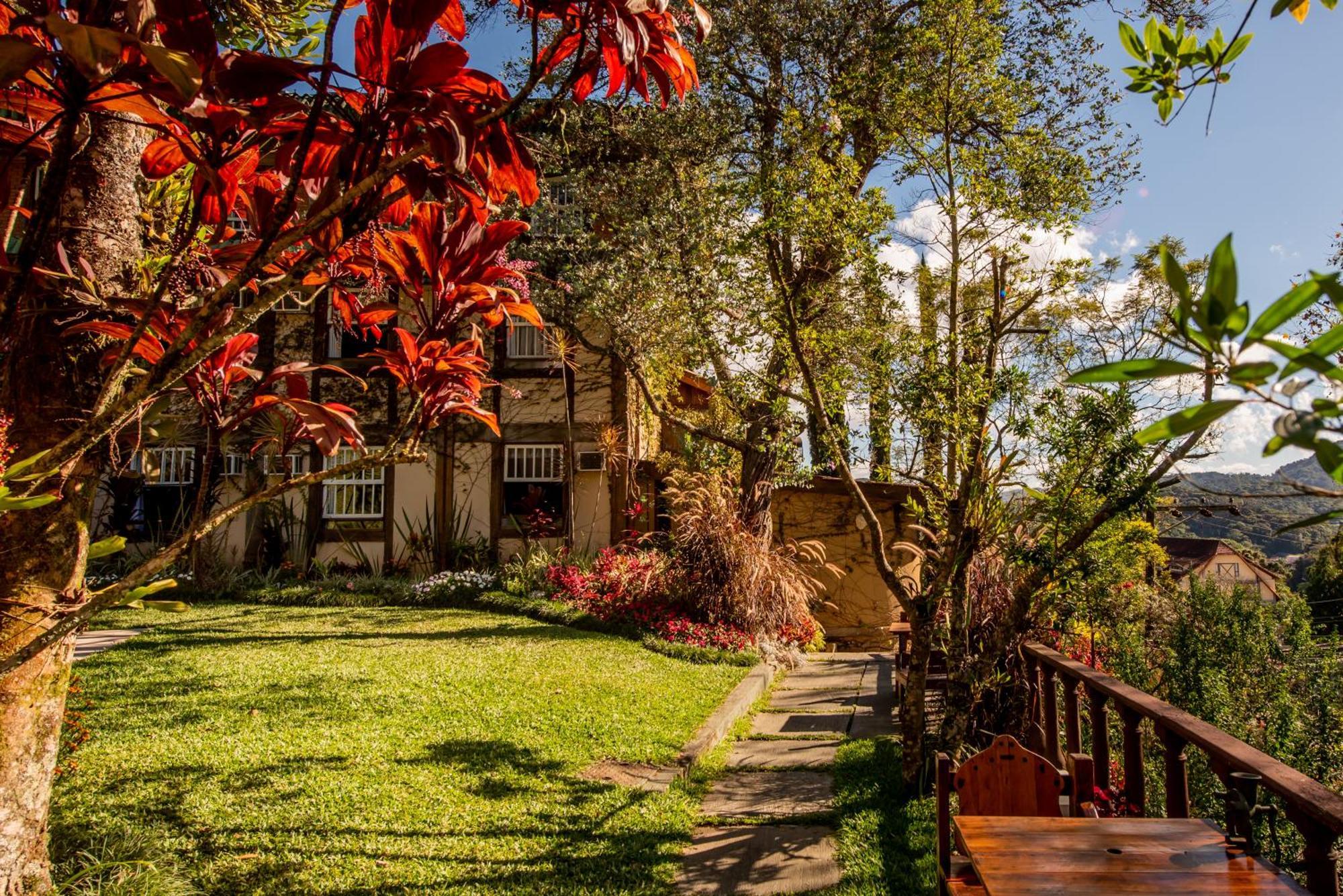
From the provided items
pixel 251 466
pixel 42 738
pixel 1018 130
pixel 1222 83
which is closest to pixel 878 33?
pixel 1018 130

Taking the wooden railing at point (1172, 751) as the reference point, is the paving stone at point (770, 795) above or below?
below

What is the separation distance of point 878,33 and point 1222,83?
779 centimetres

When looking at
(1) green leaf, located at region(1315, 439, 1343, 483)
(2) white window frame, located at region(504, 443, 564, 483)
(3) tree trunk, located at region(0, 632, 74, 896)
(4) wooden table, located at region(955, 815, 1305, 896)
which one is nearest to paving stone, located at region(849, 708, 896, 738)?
(4) wooden table, located at region(955, 815, 1305, 896)

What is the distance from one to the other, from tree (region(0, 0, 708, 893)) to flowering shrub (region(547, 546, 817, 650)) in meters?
6.48

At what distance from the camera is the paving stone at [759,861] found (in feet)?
10.9

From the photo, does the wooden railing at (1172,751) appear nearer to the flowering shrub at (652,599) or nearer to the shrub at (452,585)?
the flowering shrub at (652,599)

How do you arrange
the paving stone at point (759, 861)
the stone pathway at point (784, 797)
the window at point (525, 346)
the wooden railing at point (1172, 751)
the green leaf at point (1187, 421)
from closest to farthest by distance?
the green leaf at point (1187, 421) < the wooden railing at point (1172, 751) < the paving stone at point (759, 861) < the stone pathway at point (784, 797) < the window at point (525, 346)

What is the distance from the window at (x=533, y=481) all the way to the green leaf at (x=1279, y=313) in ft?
40.9

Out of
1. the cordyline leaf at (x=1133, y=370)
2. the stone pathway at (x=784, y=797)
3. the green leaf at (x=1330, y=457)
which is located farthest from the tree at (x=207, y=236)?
the stone pathway at (x=784, y=797)

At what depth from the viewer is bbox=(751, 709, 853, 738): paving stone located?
5.75m

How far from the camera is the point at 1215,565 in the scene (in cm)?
1267

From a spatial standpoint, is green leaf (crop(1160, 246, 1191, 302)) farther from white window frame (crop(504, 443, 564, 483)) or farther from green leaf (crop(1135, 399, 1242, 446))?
white window frame (crop(504, 443, 564, 483))

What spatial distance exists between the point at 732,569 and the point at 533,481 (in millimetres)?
5148

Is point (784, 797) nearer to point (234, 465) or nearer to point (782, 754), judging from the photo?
point (782, 754)
